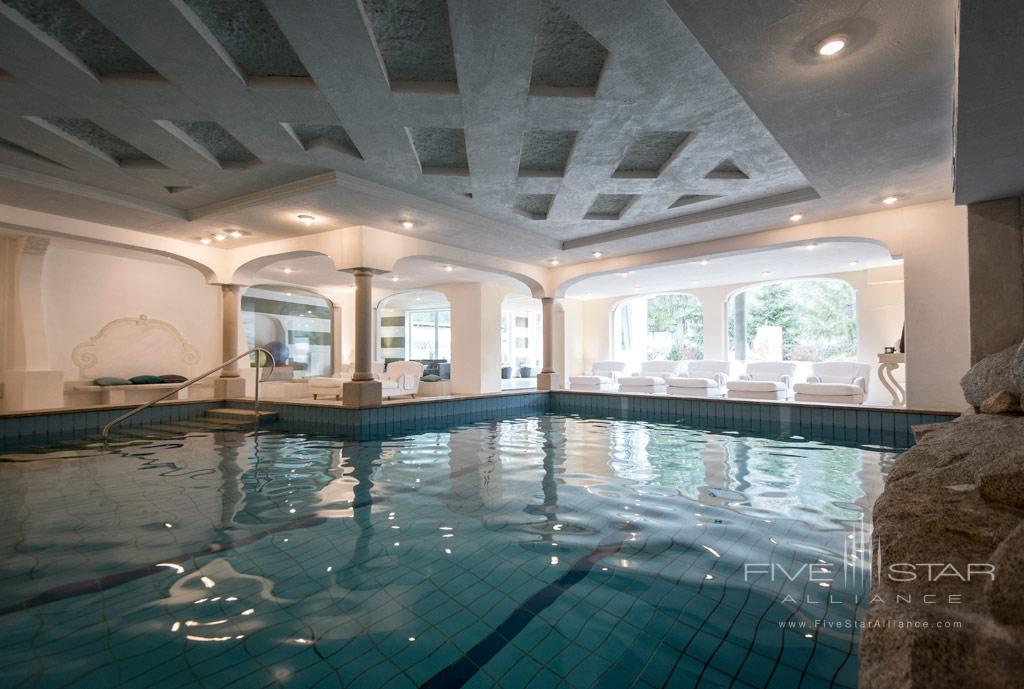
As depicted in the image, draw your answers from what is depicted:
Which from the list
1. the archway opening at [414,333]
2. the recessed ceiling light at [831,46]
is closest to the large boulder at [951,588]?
the recessed ceiling light at [831,46]

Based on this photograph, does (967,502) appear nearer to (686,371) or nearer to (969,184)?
(969,184)

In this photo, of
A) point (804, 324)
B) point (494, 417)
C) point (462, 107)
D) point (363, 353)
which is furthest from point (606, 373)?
point (462, 107)

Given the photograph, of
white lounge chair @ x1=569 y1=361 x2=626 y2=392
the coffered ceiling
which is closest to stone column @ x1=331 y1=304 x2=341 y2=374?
white lounge chair @ x1=569 y1=361 x2=626 y2=392

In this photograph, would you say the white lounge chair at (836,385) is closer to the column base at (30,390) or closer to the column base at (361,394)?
the column base at (361,394)

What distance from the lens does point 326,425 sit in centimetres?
746

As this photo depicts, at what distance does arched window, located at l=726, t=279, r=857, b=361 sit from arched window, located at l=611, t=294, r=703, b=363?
1795 millimetres

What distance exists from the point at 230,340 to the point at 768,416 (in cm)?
950

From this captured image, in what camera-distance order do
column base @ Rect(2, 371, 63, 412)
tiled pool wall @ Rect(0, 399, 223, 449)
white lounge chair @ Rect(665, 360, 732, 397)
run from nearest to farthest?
tiled pool wall @ Rect(0, 399, 223, 449), column base @ Rect(2, 371, 63, 412), white lounge chair @ Rect(665, 360, 732, 397)

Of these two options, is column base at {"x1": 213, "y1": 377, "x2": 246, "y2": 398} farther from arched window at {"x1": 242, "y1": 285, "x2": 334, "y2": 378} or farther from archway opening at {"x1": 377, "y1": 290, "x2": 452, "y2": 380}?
archway opening at {"x1": 377, "y1": 290, "x2": 452, "y2": 380}

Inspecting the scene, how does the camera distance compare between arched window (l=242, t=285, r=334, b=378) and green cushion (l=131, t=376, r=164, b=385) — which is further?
arched window (l=242, t=285, r=334, b=378)

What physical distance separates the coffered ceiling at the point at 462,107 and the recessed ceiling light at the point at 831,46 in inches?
2.2

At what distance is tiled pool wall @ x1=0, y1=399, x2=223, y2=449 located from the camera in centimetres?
637

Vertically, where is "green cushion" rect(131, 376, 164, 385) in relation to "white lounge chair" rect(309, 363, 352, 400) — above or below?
above

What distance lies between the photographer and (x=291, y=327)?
44.3 ft
